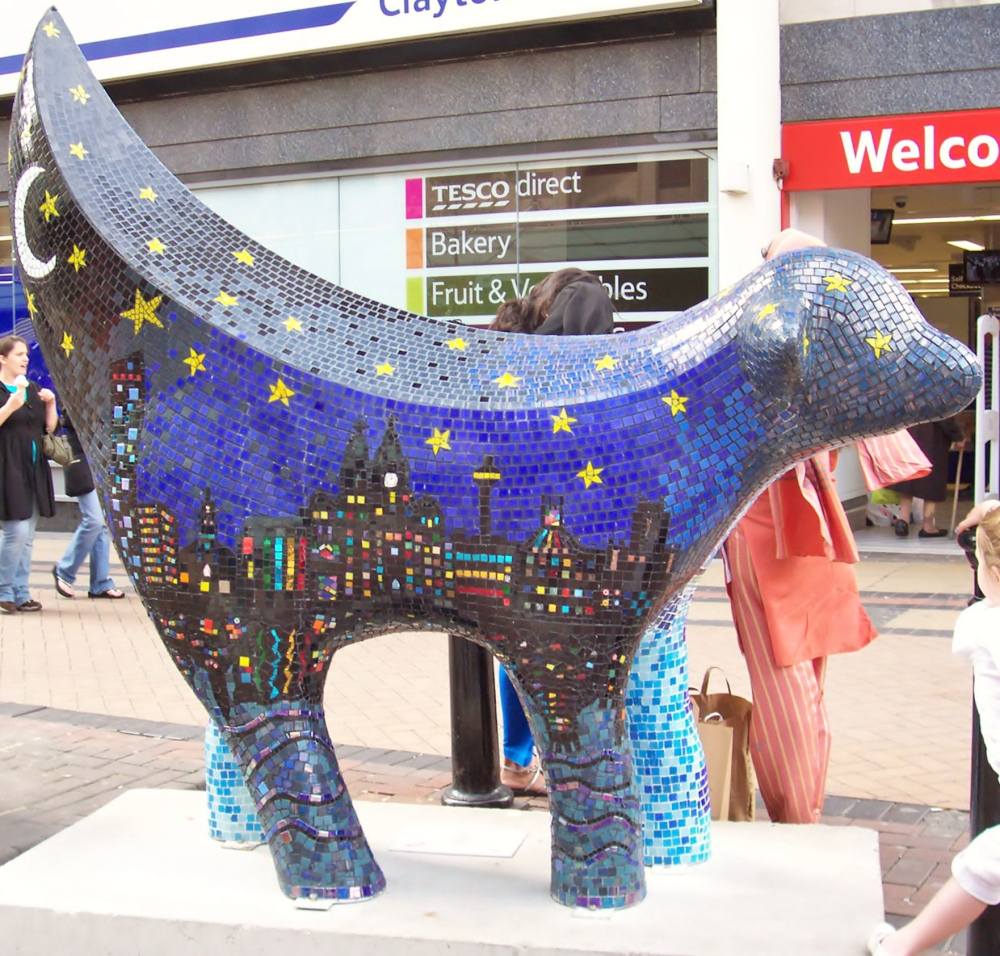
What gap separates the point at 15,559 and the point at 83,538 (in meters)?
0.52

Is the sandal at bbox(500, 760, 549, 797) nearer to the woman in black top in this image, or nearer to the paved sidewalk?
the paved sidewalk

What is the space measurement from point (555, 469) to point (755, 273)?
1.90 ft

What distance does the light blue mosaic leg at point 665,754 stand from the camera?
2.91 m

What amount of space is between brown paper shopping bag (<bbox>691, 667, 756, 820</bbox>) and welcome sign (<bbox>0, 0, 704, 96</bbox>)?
6827 millimetres

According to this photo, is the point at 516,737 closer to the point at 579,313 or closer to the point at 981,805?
the point at 579,313

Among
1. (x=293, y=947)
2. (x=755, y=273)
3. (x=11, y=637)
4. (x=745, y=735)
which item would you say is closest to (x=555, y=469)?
(x=755, y=273)

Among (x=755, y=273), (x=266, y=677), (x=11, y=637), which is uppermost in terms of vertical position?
(x=755, y=273)

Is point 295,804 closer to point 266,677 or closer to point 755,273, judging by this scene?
point 266,677

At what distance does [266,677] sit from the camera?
259 cm

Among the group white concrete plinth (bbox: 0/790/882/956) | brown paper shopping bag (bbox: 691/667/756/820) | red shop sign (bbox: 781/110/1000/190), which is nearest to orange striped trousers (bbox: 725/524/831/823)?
→ brown paper shopping bag (bbox: 691/667/756/820)

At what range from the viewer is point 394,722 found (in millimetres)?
5246

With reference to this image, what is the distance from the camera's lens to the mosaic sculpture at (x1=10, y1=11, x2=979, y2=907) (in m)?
2.40

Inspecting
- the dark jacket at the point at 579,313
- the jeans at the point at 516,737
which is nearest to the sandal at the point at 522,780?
the jeans at the point at 516,737

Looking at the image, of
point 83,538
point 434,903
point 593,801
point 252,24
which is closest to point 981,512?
point 593,801
